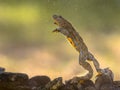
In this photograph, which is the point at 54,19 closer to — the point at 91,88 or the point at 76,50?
the point at 76,50

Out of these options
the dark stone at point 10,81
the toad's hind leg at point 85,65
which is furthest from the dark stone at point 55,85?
the toad's hind leg at point 85,65

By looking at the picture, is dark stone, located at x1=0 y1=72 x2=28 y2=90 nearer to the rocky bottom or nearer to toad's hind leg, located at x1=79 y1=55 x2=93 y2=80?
the rocky bottom

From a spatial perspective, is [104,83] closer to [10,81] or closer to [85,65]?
[85,65]

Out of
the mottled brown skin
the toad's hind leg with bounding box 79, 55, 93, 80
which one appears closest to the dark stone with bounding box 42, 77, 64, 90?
the toad's hind leg with bounding box 79, 55, 93, 80

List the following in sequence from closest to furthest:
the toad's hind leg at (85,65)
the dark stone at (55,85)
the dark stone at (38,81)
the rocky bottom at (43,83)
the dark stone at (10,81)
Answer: the dark stone at (55,85) < the rocky bottom at (43,83) < the dark stone at (10,81) < the dark stone at (38,81) < the toad's hind leg at (85,65)

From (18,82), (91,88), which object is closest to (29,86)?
(18,82)

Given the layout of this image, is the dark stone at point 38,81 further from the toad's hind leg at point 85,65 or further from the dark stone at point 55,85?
the toad's hind leg at point 85,65

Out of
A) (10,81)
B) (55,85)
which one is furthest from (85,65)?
(10,81)
